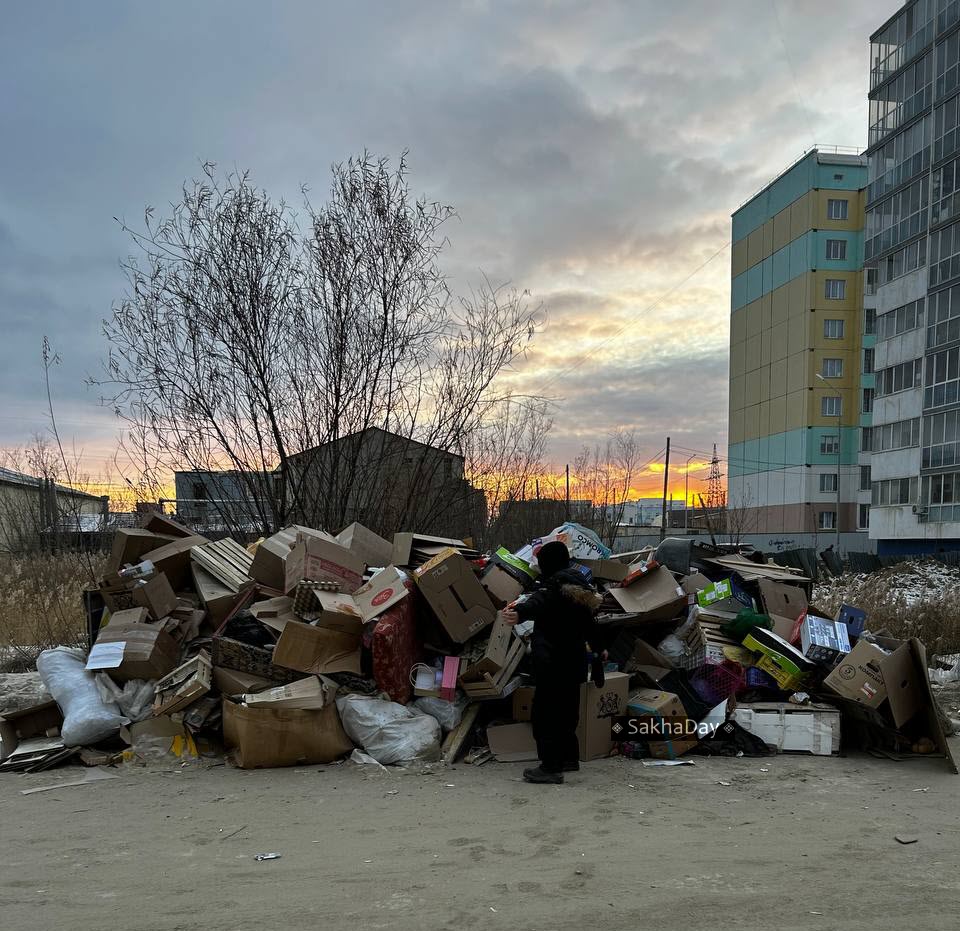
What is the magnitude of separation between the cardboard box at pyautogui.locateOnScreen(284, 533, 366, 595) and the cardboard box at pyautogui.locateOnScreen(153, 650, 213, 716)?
884 millimetres

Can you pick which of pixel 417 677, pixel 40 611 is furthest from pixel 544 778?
pixel 40 611

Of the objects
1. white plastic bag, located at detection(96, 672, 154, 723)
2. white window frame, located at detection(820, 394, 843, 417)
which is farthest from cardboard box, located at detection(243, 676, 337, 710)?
white window frame, located at detection(820, 394, 843, 417)

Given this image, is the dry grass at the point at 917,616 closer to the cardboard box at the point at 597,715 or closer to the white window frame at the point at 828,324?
the cardboard box at the point at 597,715

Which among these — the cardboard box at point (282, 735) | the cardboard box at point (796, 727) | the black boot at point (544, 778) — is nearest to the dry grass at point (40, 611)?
the cardboard box at point (282, 735)

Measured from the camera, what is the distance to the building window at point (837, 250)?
4166 cm

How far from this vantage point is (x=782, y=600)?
6754 mm

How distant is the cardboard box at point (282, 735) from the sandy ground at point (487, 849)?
13 centimetres

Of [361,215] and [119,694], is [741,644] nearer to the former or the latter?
[119,694]

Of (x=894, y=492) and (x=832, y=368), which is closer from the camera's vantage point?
(x=894, y=492)

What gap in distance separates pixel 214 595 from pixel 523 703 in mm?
2886

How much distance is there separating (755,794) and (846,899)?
1.49 metres

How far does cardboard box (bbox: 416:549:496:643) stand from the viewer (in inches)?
222

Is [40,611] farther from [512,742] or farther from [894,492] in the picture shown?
[894,492]

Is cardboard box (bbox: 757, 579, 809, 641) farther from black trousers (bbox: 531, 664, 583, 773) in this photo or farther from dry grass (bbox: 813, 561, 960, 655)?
dry grass (bbox: 813, 561, 960, 655)
